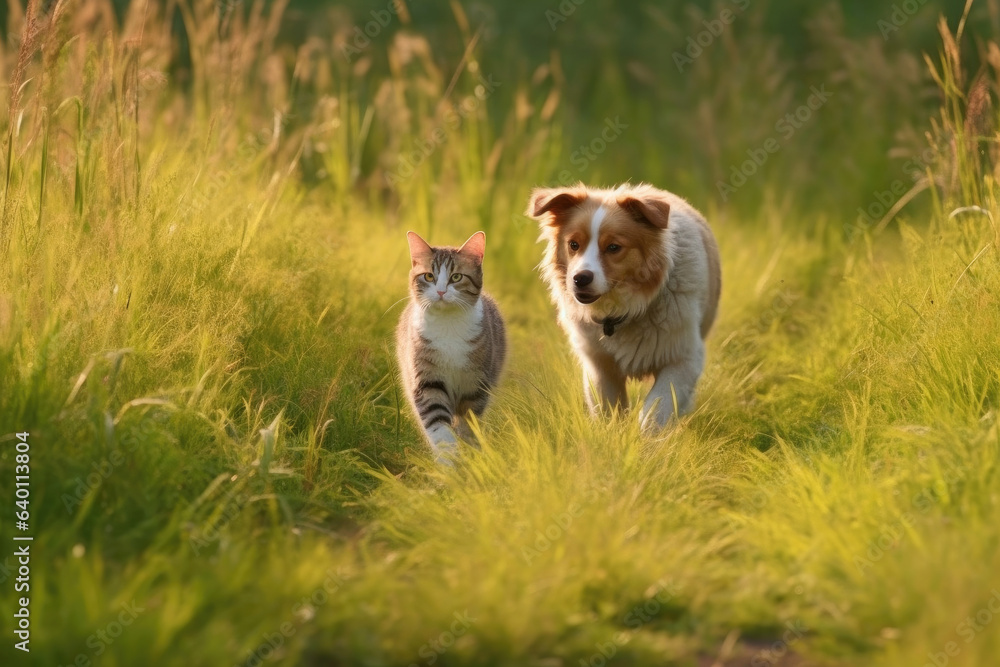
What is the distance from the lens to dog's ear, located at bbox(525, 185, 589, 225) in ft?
16.3

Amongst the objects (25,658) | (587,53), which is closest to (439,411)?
(25,658)

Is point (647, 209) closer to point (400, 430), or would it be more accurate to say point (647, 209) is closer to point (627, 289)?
point (627, 289)

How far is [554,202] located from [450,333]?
2.66ft

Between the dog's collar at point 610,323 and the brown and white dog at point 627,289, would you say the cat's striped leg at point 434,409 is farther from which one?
the dog's collar at point 610,323

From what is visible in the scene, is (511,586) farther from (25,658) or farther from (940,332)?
(940,332)

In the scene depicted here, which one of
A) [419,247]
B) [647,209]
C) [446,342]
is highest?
[647,209]

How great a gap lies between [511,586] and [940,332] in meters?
2.54

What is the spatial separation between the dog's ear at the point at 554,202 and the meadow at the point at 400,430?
87 cm

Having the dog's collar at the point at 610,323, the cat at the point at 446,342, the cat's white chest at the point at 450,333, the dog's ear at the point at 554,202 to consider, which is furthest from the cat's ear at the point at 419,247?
the dog's collar at the point at 610,323

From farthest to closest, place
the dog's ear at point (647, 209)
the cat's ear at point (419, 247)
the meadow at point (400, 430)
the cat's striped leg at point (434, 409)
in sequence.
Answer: the cat's ear at point (419, 247) → the dog's ear at point (647, 209) → the cat's striped leg at point (434, 409) → the meadow at point (400, 430)

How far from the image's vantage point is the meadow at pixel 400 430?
305cm

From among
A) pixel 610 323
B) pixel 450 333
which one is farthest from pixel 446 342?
pixel 610 323

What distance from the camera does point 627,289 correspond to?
16.4ft

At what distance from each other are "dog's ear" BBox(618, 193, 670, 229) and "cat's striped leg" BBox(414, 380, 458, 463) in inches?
47.2
